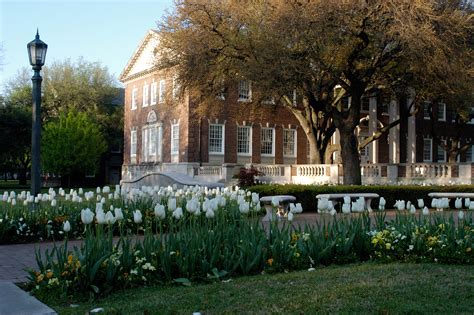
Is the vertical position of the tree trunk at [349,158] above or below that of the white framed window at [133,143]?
below

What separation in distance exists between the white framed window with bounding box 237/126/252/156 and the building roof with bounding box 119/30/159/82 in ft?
31.2

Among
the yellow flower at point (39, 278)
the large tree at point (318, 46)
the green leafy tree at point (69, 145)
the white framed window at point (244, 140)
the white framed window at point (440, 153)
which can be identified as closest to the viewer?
the yellow flower at point (39, 278)

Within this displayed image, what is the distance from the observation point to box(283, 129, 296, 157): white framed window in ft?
149

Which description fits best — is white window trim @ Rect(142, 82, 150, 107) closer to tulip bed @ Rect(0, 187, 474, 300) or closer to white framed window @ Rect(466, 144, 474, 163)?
white framed window @ Rect(466, 144, 474, 163)

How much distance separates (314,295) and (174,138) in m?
37.7

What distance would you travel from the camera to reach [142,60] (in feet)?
162

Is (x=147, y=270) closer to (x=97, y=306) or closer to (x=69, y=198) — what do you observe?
(x=97, y=306)

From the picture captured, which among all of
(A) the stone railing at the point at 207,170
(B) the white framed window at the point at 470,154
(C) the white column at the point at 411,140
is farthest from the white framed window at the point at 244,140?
(B) the white framed window at the point at 470,154

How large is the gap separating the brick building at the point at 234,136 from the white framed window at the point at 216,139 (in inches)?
3.1

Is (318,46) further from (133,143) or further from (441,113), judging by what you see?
(441,113)

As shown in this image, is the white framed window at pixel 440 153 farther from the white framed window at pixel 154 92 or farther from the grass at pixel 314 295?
the grass at pixel 314 295

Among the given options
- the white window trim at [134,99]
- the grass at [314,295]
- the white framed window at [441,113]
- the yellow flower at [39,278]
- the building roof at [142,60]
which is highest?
the building roof at [142,60]

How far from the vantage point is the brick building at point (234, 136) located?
37.9 m

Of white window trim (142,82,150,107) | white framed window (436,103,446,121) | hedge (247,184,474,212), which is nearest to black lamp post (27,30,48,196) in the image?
hedge (247,184,474,212)
